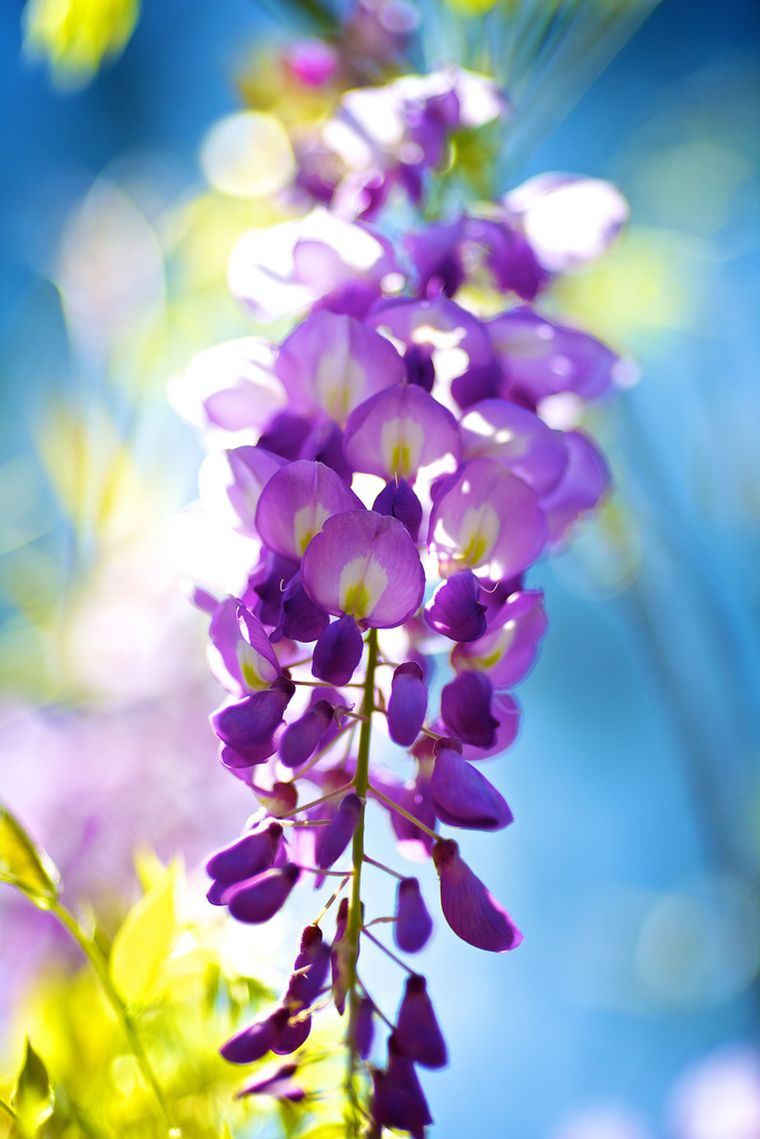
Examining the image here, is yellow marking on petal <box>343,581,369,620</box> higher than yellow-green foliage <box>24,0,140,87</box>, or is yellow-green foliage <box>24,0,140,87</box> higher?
yellow-green foliage <box>24,0,140,87</box>

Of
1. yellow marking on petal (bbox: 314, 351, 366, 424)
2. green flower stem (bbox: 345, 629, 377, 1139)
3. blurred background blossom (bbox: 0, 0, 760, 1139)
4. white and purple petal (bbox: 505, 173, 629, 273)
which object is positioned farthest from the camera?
blurred background blossom (bbox: 0, 0, 760, 1139)

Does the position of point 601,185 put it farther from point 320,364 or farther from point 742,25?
point 742,25

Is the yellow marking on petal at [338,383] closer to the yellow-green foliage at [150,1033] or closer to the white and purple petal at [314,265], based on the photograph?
the white and purple petal at [314,265]

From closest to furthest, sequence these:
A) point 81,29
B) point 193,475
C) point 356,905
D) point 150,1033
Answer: point 356,905 → point 150,1033 → point 81,29 → point 193,475

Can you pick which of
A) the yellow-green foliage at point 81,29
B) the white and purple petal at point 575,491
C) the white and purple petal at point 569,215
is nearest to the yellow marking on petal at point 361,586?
the white and purple petal at point 575,491

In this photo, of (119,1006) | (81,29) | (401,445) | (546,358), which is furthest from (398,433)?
(81,29)

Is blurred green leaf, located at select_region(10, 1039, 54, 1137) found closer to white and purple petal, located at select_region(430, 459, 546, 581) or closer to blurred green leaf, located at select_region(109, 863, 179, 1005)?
blurred green leaf, located at select_region(109, 863, 179, 1005)

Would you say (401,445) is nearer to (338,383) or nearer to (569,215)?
(338,383)

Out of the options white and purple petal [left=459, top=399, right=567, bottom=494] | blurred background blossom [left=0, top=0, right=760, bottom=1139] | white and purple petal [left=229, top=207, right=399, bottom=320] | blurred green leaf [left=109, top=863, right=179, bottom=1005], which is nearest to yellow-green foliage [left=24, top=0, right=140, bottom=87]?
blurred background blossom [left=0, top=0, right=760, bottom=1139]
